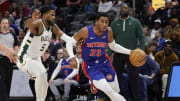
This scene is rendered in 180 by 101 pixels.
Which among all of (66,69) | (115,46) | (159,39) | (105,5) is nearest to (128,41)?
(115,46)

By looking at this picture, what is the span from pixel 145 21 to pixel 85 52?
5.07 meters

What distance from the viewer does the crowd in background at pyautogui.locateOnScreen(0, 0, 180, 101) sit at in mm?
9125

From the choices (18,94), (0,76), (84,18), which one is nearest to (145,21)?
(84,18)

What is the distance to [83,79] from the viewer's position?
9266 millimetres

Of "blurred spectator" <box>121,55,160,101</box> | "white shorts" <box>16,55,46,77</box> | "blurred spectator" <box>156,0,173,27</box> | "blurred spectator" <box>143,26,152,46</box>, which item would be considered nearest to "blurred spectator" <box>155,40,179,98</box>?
"blurred spectator" <box>121,55,160,101</box>

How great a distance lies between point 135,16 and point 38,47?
17.4 ft

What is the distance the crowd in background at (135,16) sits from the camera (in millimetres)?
9125

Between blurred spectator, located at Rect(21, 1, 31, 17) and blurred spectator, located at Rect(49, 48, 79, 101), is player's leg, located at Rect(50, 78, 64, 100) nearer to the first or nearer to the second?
blurred spectator, located at Rect(49, 48, 79, 101)

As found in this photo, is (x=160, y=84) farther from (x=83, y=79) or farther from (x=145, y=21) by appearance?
(x=145, y=21)

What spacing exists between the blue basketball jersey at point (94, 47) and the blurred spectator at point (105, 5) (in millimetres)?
5060

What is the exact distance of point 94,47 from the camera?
6.95 m

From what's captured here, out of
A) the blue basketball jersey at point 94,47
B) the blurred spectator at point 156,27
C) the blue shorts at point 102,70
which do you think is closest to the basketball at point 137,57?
the blue shorts at point 102,70

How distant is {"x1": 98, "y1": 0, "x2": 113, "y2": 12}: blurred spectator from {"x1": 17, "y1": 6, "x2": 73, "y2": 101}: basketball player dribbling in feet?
17.0

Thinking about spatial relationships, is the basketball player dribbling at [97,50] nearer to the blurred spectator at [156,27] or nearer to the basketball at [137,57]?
the basketball at [137,57]
